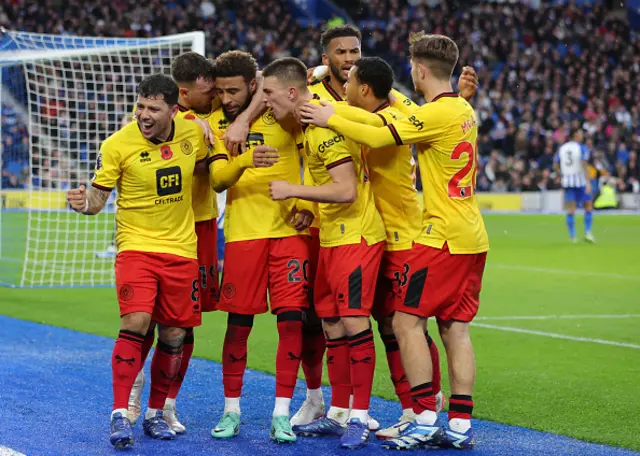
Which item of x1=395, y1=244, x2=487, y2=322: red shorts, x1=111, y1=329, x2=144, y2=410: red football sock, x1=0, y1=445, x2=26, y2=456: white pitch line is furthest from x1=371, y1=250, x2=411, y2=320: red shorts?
x1=0, y1=445, x2=26, y2=456: white pitch line

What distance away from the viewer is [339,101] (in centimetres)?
650

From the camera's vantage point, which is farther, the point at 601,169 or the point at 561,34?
the point at 561,34

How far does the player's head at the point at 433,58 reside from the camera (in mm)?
5688

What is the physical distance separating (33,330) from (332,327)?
504 centimetres

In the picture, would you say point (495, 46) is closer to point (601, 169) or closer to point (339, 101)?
point (601, 169)

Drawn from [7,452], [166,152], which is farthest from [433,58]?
[7,452]

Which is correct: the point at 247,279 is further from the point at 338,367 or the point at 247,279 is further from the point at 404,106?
the point at 404,106

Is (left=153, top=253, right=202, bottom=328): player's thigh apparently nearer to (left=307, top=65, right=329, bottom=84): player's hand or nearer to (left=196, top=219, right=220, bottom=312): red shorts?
(left=196, top=219, right=220, bottom=312): red shorts

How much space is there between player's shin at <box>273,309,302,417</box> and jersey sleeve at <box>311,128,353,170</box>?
0.92m

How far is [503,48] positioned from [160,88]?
36.1m

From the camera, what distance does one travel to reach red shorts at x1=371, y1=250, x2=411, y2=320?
588cm

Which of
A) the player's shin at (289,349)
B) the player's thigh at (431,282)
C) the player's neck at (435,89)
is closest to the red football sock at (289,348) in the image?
the player's shin at (289,349)

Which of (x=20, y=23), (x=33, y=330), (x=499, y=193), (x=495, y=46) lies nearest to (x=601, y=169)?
(x=499, y=193)

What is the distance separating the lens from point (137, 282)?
18.7 ft
